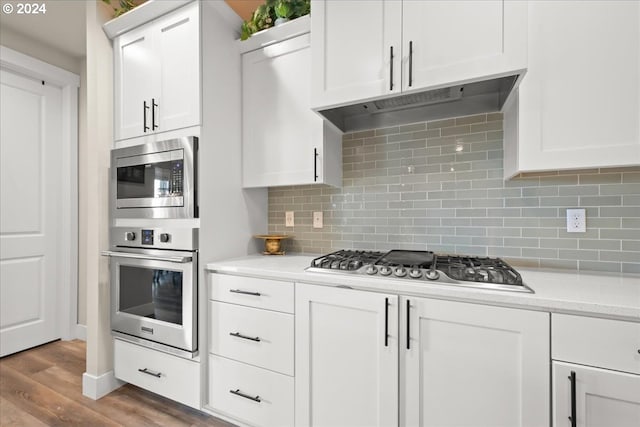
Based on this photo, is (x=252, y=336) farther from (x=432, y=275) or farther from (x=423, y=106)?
(x=423, y=106)

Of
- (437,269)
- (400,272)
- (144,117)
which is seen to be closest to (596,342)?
(437,269)

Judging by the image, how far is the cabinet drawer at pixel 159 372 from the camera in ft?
5.78

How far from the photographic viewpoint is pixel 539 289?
3.75 ft

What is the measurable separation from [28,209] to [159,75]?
2.03 m

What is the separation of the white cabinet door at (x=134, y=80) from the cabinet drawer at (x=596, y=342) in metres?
2.35

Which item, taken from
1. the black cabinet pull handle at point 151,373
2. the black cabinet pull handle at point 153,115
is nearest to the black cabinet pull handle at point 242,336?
the black cabinet pull handle at point 151,373

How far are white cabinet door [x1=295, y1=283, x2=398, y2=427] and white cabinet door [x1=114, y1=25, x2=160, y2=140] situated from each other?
62.4 inches

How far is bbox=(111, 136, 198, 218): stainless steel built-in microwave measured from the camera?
174 centimetres

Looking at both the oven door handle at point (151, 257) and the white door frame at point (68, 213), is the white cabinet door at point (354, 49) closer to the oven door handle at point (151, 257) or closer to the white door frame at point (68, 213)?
the oven door handle at point (151, 257)

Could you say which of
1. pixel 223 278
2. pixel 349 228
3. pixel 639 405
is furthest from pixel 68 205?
pixel 639 405

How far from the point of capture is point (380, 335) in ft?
4.24

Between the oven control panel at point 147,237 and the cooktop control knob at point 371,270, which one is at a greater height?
the oven control panel at point 147,237

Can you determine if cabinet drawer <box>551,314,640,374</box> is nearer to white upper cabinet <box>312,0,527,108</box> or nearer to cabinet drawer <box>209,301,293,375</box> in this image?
white upper cabinet <box>312,0,527,108</box>

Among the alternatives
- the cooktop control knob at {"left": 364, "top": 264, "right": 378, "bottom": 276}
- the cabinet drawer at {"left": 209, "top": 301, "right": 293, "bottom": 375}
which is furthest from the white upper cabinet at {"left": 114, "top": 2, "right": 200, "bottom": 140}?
the cooktop control knob at {"left": 364, "top": 264, "right": 378, "bottom": 276}
